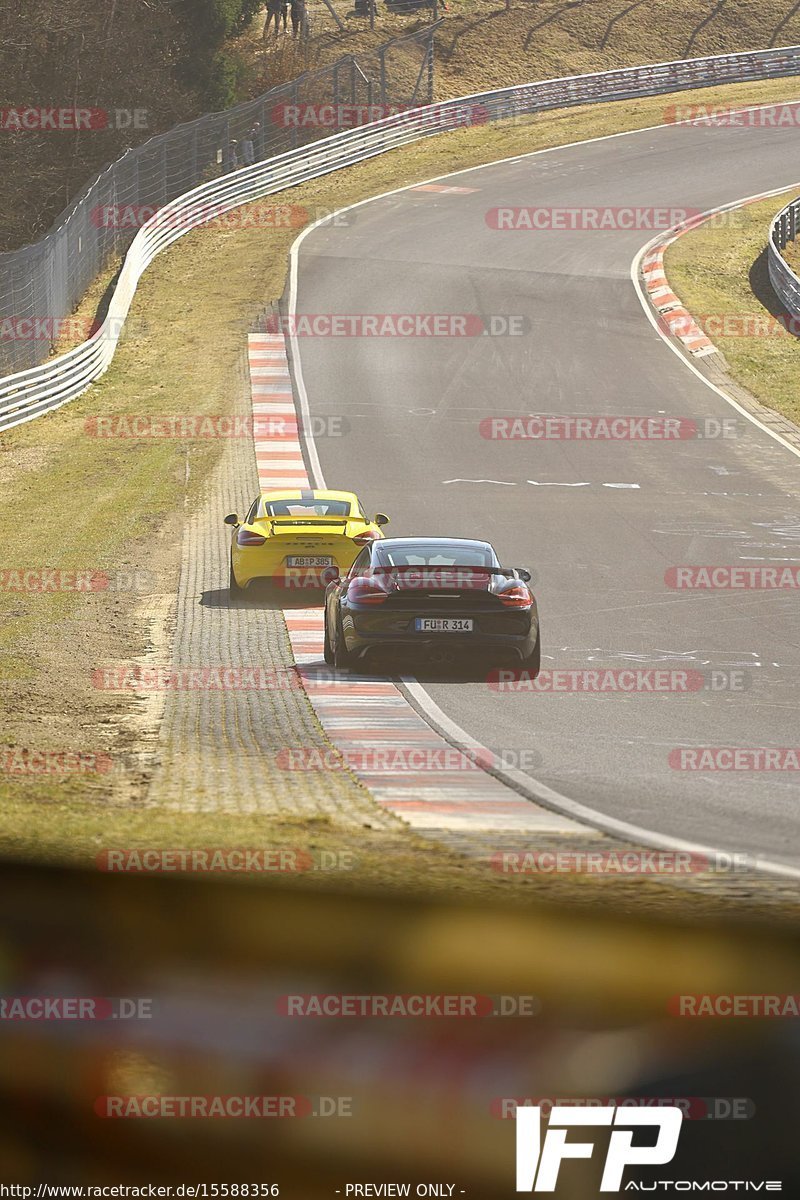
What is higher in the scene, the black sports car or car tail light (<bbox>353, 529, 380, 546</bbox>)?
car tail light (<bbox>353, 529, 380, 546</bbox>)

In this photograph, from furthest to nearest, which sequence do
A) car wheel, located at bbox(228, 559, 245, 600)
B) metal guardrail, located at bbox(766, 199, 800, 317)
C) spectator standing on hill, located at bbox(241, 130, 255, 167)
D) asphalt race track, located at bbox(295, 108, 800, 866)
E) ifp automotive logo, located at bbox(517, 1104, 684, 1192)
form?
spectator standing on hill, located at bbox(241, 130, 255, 167), metal guardrail, located at bbox(766, 199, 800, 317), car wheel, located at bbox(228, 559, 245, 600), asphalt race track, located at bbox(295, 108, 800, 866), ifp automotive logo, located at bbox(517, 1104, 684, 1192)

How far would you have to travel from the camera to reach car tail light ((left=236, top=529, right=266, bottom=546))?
19672 millimetres

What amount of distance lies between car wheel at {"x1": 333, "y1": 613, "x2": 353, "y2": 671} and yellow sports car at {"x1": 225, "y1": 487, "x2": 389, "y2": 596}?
12.2 feet

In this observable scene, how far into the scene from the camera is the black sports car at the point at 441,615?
49.3 ft

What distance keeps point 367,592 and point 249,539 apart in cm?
472

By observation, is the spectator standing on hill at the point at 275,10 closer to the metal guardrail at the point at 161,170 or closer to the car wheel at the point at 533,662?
the metal guardrail at the point at 161,170

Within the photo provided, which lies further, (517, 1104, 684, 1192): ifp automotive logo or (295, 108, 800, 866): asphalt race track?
(295, 108, 800, 866): asphalt race track

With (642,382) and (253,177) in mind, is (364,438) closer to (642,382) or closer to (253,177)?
(642,382)

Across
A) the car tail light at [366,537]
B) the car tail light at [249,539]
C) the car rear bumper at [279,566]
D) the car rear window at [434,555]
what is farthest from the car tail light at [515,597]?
the car tail light at [249,539]

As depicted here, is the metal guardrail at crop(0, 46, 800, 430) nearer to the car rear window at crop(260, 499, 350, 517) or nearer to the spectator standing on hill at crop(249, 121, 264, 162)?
the spectator standing on hill at crop(249, 121, 264, 162)

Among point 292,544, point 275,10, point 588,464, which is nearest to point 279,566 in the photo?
point 292,544

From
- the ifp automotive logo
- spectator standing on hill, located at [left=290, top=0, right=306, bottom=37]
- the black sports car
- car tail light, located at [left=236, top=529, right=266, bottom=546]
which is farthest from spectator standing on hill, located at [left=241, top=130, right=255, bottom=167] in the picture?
the ifp automotive logo

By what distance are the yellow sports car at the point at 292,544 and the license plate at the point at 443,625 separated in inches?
171

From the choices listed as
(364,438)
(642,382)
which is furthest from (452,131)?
(364,438)
